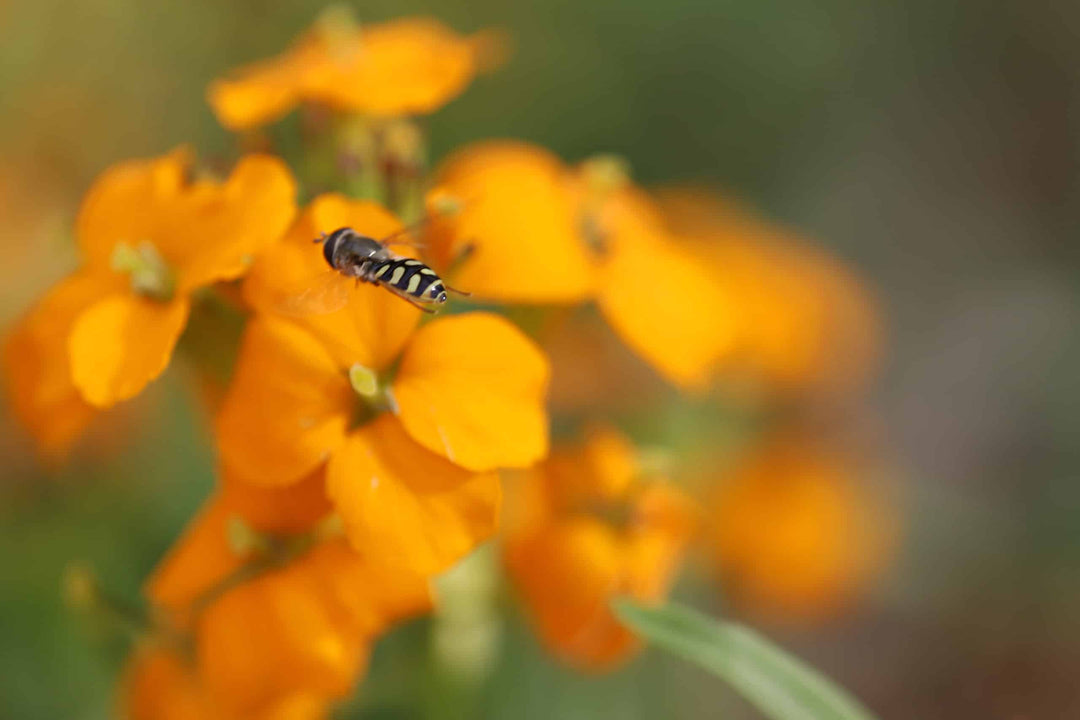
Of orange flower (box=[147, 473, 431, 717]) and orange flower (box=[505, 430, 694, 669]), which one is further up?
orange flower (box=[505, 430, 694, 669])

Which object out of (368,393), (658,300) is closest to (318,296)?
(368,393)

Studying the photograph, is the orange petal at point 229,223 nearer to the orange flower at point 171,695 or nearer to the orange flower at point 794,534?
the orange flower at point 171,695

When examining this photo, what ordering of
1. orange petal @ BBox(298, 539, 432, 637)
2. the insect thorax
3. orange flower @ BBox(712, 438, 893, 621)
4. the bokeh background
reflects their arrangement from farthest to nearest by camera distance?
orange flower @ BBox(712, 438, 893, 621) → the bokeh background → orange petal @ BBox(298, 539, 432, 637) → the insect thorax

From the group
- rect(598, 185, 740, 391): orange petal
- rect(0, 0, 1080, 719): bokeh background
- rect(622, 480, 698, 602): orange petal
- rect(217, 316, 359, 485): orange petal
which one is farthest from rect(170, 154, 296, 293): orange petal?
rect(0, 0, 1080, 719): bokeh background

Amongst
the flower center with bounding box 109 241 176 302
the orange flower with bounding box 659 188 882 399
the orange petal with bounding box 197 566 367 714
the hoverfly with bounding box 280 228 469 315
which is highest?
the orange flower with bounding box 659 188 882 399

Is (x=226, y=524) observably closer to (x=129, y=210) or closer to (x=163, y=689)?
(x=163, y=689)

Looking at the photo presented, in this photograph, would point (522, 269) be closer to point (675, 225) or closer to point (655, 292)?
point (655, 292)

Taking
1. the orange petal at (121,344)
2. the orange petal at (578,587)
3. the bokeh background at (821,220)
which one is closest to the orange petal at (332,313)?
the orange petal at (121,344)

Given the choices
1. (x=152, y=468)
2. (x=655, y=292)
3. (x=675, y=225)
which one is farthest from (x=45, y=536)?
(x=675, y=225)

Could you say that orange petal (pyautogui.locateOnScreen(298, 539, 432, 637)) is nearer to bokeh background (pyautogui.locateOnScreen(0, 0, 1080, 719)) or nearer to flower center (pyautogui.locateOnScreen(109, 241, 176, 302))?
flower center (pyautogui.locateOnScreen(109, 241, 176, 302))
